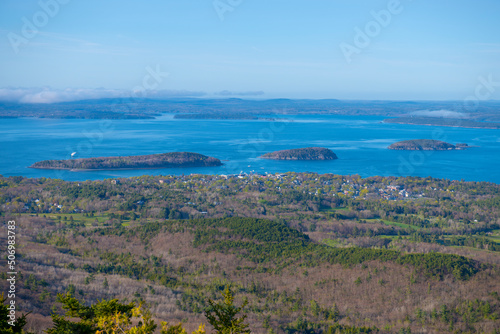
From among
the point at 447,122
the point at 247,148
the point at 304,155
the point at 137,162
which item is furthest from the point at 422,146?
the point at 447,122

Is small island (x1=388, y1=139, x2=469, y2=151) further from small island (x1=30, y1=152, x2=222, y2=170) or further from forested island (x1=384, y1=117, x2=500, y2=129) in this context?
forested island (x1=384, y1=117, x2=500, y2=129)

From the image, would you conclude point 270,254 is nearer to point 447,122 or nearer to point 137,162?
point 137,162

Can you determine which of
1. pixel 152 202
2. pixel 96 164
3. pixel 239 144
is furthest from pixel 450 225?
pixel 239 144

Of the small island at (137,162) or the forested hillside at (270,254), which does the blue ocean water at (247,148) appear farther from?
the forested hillside at (270,254)

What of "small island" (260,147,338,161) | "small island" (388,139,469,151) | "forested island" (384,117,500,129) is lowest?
"small island" (260,147,338,161)

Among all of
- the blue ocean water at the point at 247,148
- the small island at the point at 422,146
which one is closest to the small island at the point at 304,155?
the blue ocean water at the point at 247,148

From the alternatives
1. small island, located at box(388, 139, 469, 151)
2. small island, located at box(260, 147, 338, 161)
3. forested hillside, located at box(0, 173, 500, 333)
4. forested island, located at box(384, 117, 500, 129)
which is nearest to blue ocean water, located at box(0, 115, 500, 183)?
small island, located at box(260, 147, 338, 161)
